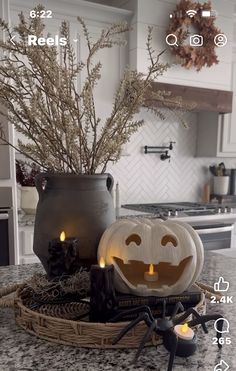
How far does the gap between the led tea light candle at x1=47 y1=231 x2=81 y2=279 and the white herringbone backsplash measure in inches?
72.6

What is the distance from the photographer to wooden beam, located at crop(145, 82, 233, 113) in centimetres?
219

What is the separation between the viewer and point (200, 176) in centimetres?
287

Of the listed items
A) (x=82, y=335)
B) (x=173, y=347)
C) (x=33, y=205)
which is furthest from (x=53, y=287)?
(x=33, y=205)

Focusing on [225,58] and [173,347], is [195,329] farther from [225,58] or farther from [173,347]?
[225,58]

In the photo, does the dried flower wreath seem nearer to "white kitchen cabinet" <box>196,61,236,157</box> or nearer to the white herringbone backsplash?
"white kitchen cabinet" <box>196,61,236,157</box>

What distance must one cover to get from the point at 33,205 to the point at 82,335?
1.54 meters

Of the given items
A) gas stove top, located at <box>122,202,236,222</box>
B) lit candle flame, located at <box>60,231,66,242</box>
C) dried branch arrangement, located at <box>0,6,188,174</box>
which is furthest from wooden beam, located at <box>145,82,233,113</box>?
lit candle flame, located at <box>60,231,66,242</box>

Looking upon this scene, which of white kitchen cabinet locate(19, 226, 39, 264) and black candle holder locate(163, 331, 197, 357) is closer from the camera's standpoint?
black candle holder locate(163, 331, 197, 357)

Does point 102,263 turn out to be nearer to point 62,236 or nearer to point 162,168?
point 62,236

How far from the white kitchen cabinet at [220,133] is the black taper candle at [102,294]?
2.22 metres

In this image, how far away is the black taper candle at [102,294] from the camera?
1.66 feet

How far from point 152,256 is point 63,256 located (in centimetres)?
16

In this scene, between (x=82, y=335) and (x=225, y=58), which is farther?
(x=225, y=58)

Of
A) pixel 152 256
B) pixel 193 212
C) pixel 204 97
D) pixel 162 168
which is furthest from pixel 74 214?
pixel 162 168
